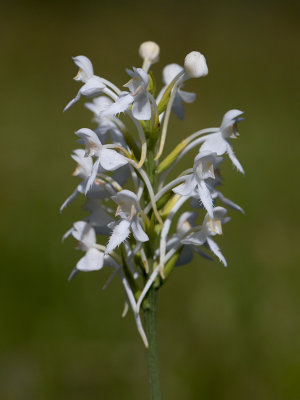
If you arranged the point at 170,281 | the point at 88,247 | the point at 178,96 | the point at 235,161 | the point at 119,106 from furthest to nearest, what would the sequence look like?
the point at 170,281, the point at 178,96, the point at 88,247, the point at 235,161, the point at 119,106

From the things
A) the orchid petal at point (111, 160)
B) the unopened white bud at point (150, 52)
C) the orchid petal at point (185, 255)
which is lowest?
the orchid petal at point (185, 255)

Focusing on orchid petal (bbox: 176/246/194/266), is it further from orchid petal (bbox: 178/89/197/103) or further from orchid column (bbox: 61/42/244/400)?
orchid petal (bbox: 178/89/197/103)

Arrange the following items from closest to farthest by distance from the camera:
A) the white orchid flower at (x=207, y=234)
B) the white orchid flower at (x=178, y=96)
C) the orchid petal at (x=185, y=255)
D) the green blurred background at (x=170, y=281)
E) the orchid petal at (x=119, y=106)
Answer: the orchid petal at (x=119, y=106), the white orchid flower at (x=207, y=234), the orchid petal at (x=185, y=255), the white orchid flower at (x=178, y=96), the green blurred background at (x=170, y=281)

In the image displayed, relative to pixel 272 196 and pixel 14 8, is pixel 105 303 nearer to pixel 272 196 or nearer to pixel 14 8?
pixel 272 196

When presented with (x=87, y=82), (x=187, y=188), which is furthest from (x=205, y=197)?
(x=87, y=82)

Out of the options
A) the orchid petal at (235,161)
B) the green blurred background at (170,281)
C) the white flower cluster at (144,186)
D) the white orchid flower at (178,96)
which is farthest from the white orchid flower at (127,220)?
the green blurred background at (170,281)

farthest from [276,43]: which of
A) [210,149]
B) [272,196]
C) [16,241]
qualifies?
[210,149]

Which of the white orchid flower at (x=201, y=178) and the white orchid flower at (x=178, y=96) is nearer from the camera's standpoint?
the white orchid flower at (x=201, y=178)

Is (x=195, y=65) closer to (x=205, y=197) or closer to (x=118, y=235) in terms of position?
(x=205, y=197)

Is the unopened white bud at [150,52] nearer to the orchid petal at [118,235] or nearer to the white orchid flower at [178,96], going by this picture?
the white orchid flower at [178,96]
